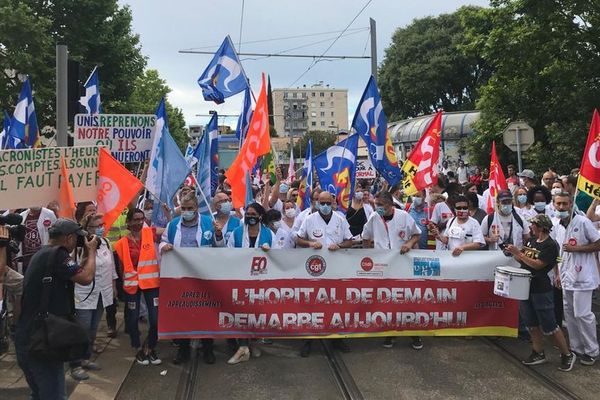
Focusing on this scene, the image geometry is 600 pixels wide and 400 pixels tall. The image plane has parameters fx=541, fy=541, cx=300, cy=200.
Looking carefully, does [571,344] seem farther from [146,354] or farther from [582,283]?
[146,354]

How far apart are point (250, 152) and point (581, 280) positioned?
449 centimetres

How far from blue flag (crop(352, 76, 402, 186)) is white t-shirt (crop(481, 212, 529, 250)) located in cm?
173

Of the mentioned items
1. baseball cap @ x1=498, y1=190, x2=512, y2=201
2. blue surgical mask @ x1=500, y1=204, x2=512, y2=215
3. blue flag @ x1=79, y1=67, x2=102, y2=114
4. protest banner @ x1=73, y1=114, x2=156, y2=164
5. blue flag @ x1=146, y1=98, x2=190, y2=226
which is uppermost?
blue flag @ x1=79, y1=67, x2=102, y2=114

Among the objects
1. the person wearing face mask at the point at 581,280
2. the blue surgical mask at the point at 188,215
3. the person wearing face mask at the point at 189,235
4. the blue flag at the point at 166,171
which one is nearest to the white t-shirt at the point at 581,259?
the person wearing face mask at the point at 581,280

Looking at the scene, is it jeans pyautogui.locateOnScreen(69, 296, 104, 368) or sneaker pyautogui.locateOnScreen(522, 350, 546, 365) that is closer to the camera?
jeans pyautogui.locateOnScreen(69, 296, 104, 368)

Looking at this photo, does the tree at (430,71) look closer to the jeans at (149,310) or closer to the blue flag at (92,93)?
the blue flag at (92,93)

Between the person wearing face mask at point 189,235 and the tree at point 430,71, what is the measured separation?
152 feet

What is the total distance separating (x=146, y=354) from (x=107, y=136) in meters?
2.91

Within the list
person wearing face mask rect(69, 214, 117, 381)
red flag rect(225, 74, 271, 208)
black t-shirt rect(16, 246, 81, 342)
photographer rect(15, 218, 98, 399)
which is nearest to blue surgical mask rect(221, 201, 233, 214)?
red flag rect(225, 74, 271, 208)

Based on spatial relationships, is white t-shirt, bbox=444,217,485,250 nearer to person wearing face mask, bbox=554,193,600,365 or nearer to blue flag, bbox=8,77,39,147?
person wearing face mask, bbox=554,193,600,365

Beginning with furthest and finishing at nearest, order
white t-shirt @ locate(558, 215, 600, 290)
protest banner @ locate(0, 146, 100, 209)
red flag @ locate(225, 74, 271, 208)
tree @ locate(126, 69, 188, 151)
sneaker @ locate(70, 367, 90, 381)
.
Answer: tree @ locate(126, 69, 188, 151), red flag @ locate(225, 74, 271, 208), white t-shirt @ locate(558, 215, 600, 290), sneaker @ locate(70, 367, 90, 381), protest banner @ locate(0, 146, 100, 209)

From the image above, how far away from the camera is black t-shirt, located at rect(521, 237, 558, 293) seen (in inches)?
224

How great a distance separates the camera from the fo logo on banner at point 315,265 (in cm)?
634

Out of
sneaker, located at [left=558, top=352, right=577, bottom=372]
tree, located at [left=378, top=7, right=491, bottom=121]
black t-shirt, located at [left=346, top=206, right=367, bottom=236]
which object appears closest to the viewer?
sneaker, located at [left=558, top=352, right=577, bottom=372]
